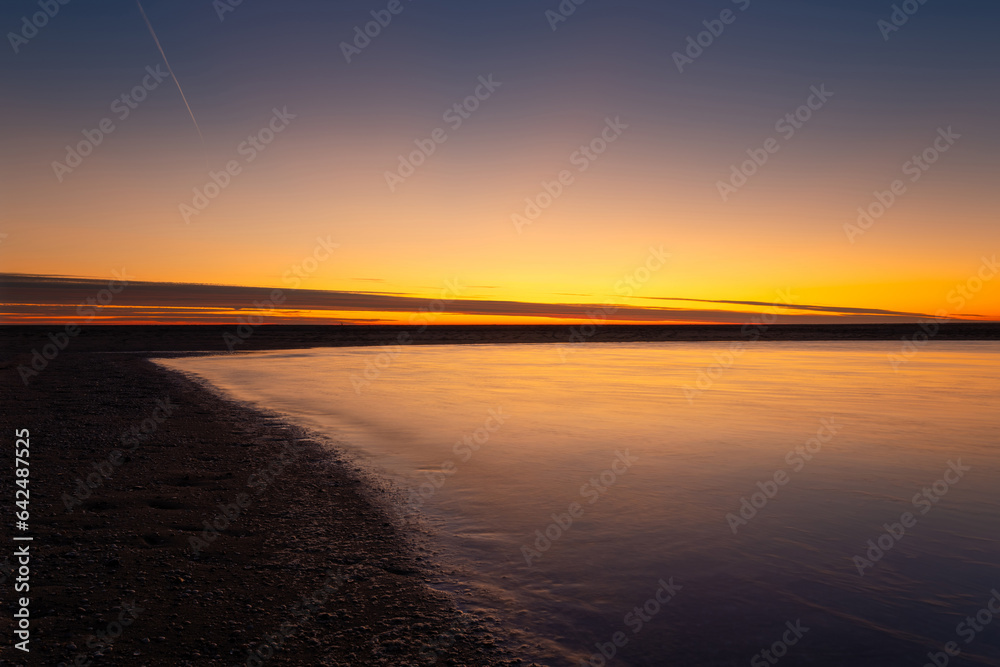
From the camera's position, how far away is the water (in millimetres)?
4520

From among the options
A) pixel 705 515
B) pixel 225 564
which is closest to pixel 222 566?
pixel 225 564

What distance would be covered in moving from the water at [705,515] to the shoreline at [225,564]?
0.61m

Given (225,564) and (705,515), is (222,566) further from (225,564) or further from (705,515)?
(705,515)

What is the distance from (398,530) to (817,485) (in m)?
6.07

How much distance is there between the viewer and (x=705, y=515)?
7215 mm

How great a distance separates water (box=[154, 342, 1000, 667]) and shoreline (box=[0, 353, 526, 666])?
2.01 feet

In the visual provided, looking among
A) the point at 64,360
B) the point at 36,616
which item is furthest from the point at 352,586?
the point at 64,360

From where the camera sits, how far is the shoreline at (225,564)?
4.16 metres

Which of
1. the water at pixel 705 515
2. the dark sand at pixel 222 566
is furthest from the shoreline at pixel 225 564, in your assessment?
the water at pixel 705 515

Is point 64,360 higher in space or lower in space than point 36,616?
lower

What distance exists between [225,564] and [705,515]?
5377 millimetres

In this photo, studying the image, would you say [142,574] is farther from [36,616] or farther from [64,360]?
[64,360]

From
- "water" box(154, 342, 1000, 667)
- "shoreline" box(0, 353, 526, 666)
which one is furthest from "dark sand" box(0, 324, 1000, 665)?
"water" box(154, 342, 1000, 667)

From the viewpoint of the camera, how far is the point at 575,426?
42.9 ft
